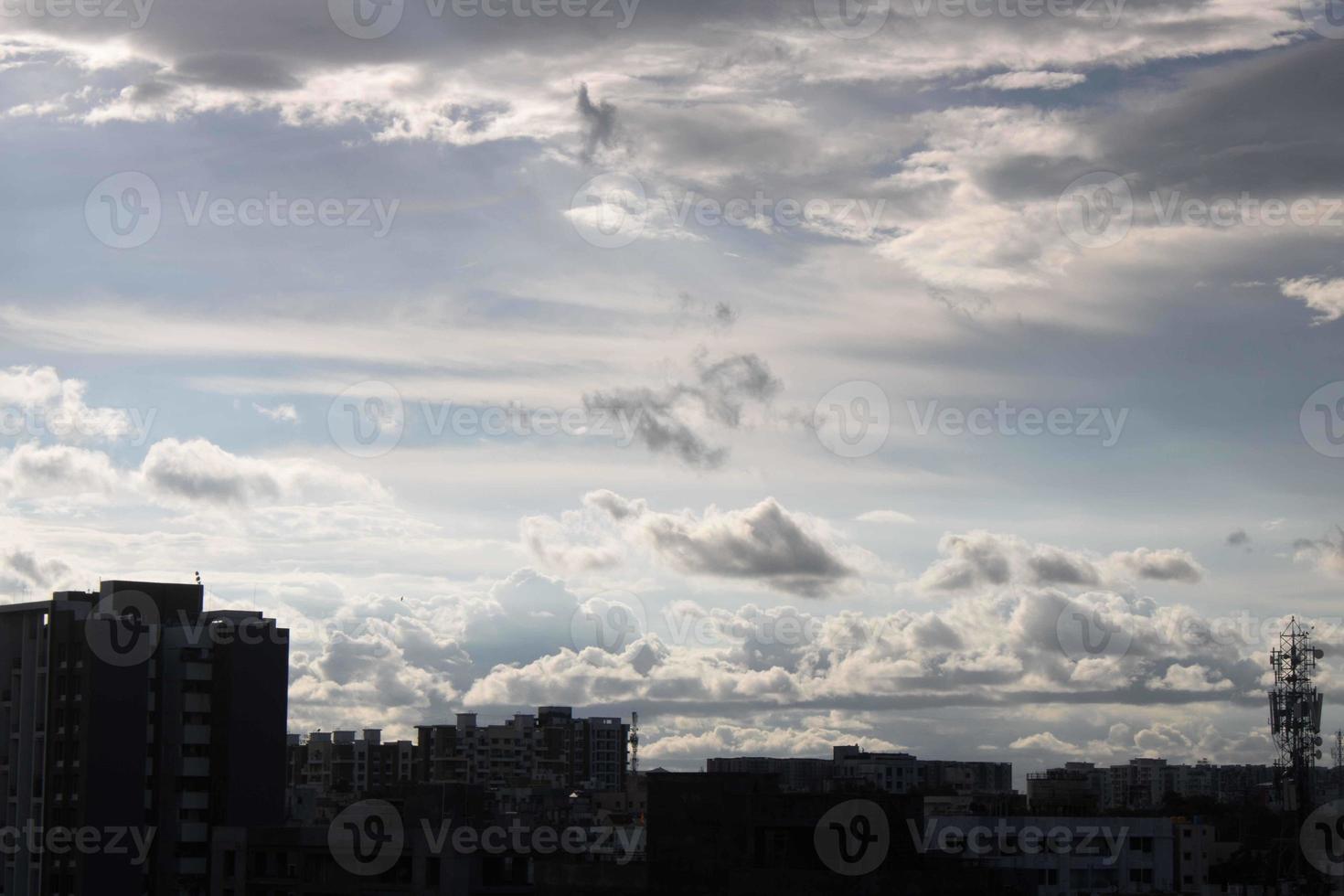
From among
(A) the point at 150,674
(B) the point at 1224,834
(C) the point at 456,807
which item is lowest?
(B) the point at 1224,834

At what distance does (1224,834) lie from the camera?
595ft

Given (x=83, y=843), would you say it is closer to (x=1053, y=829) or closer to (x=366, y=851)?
(x=366, y=851)

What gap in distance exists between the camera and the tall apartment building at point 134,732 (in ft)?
328

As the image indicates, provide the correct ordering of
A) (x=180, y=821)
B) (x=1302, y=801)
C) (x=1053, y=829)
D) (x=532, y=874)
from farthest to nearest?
1. (x=1053, y=829)
2. (x=180, y=821)
3. (x=1302, y=801)
4. (x=532, y=874)

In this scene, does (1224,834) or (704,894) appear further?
(1224,834)

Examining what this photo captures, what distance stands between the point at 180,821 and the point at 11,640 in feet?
55.6

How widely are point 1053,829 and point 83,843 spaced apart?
65.0 m

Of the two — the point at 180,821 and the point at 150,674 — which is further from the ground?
the point at 150,674

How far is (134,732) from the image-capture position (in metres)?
102

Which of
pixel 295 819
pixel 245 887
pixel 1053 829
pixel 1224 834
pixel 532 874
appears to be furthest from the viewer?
pixel 1224 834

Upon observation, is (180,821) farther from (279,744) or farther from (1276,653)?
(1276,653)

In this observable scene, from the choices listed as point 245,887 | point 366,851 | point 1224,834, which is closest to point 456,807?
point 366,851

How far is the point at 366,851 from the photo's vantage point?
86.9 meters

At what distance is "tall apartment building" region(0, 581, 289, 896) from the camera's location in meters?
99.9
